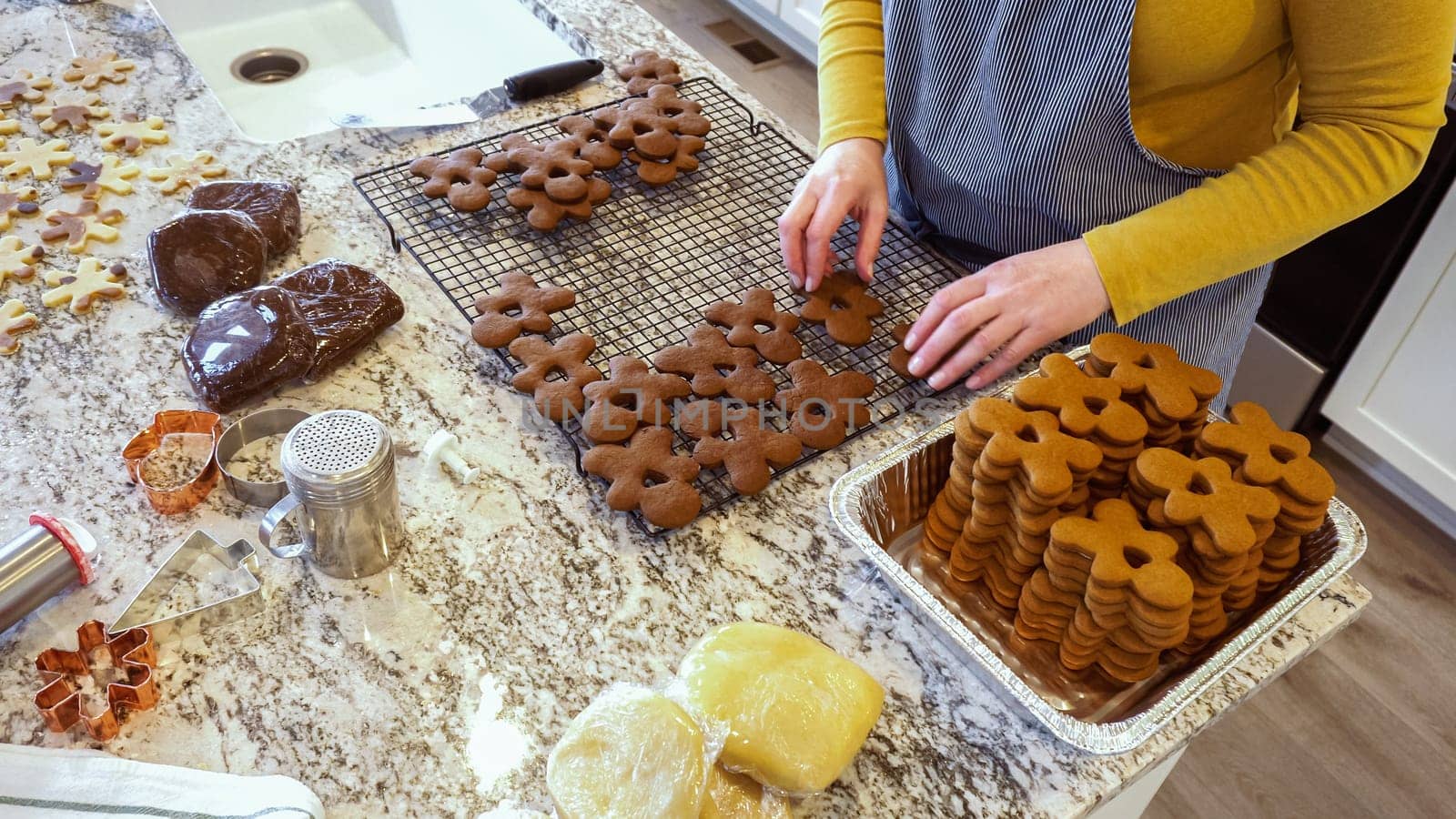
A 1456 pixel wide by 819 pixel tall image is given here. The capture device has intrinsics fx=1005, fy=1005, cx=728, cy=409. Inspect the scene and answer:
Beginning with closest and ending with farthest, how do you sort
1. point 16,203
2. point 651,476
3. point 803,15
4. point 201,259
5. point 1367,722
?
1. point 651,476
2. point 201,259
3. point 16,203
4. point 1367,722
5. point 803,15

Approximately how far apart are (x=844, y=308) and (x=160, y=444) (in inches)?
25.9

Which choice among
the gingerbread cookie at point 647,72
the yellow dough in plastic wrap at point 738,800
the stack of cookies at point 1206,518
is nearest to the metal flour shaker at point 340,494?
the yellow dough in plastic wrap at point 738,800

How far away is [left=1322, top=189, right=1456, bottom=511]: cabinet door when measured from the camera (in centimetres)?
168

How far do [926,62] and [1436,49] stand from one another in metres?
0.45

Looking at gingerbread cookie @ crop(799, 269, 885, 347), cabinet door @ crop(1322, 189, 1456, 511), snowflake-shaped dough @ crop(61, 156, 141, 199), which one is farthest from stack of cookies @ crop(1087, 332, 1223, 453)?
cabinet door @ crop(1322, 189, 1456, 511)

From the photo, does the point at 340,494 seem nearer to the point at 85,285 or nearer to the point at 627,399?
the point at 627,399

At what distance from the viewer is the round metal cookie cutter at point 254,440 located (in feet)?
2.71

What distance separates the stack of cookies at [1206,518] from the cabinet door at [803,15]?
2399 millimetres

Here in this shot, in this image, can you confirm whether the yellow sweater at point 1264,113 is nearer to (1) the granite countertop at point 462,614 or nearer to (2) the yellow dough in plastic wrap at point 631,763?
(1) the granite countertop at point 462,614

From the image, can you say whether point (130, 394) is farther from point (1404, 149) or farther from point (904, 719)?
point (1404, 149)

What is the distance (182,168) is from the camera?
1169 millimetres

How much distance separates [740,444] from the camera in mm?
886

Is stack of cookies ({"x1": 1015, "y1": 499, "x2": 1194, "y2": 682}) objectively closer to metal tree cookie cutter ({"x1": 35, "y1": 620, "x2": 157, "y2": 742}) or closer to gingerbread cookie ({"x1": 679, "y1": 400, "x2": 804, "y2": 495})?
gingerbread cookie ({"x1": 679, "y1": 400, "x2": 804, "y2": 495})

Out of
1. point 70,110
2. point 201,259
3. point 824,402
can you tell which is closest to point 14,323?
point 201,259
